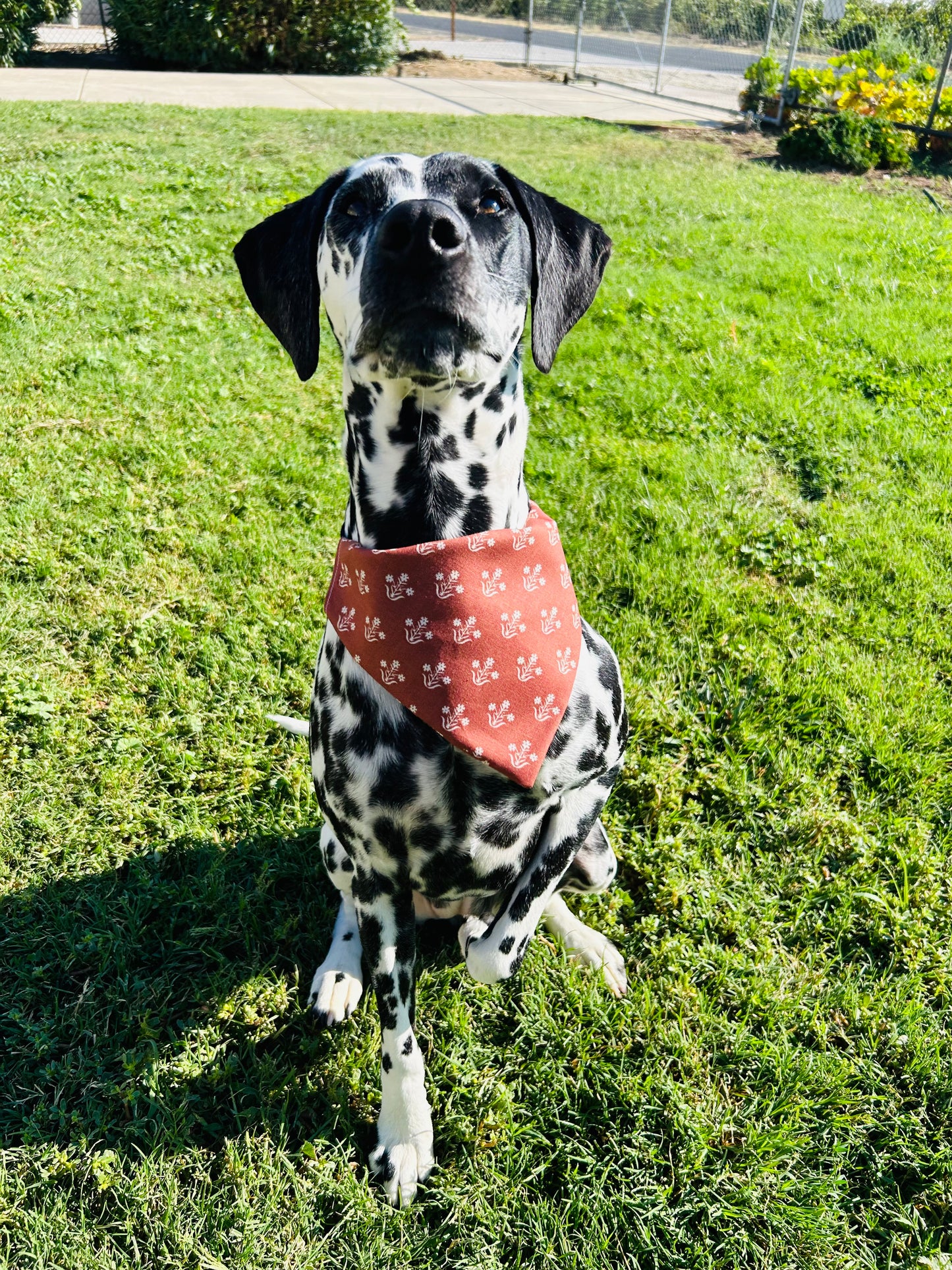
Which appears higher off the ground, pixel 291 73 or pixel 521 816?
pixel 291 73

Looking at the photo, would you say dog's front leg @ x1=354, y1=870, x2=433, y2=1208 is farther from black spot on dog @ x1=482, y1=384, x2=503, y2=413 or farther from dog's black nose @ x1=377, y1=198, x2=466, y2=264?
dog's black nose @ x1=377, y1=198, x2=466, y2=264

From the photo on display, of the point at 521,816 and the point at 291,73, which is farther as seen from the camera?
the point at 291,73

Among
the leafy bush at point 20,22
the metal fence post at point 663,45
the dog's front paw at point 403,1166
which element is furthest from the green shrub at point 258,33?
the dog's front paw at point 403,1166

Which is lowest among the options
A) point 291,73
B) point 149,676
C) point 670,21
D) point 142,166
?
point 149,676

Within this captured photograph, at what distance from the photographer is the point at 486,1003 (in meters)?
2.82

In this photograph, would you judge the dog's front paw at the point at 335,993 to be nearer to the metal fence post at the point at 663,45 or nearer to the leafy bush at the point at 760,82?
the leafy bush at the point at 760,82

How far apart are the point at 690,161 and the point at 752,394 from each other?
27.4 ft

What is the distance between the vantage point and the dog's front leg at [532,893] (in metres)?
2.47

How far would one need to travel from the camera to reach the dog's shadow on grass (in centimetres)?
252

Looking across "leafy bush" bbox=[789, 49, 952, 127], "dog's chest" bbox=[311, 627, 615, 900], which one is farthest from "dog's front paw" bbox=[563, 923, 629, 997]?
"leafy bush" bbox=[789, 49, 952, 127]

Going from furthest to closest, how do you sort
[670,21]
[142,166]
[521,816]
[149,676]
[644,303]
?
1. [670,21]
2. [142,166]
3. [644,303]
4. [149,676]
5. [521,816]

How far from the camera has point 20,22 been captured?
1590 centimetres

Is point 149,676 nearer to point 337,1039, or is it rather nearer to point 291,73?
point 337,1039

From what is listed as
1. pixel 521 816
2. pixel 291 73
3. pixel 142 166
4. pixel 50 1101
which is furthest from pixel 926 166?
pixel 50 1101
